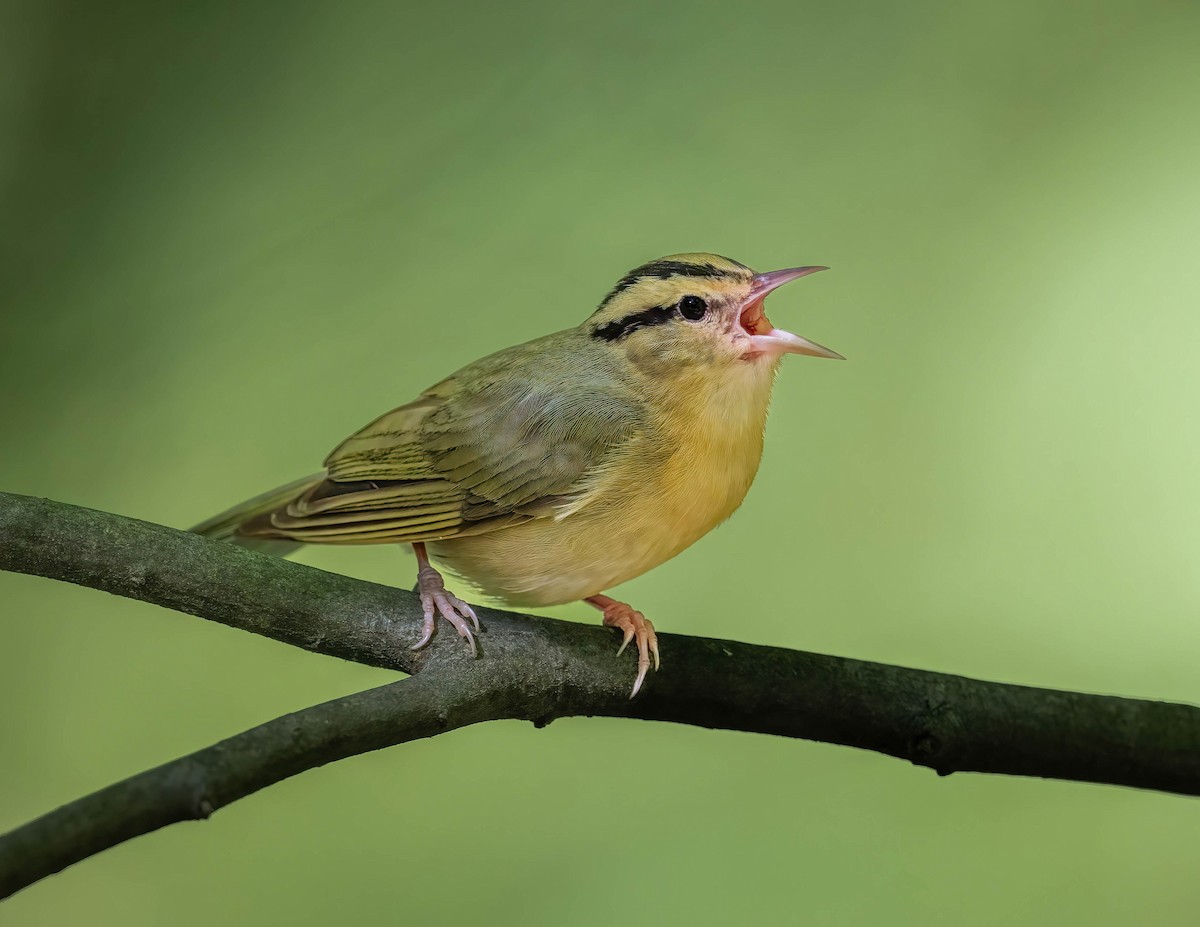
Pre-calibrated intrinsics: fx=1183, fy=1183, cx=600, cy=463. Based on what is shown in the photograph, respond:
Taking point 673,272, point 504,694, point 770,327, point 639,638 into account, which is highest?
point 673,272

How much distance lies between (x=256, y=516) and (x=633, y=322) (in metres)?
1.09

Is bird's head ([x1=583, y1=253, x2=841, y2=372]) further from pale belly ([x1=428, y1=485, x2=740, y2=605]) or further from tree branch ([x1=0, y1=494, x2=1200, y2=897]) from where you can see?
tree branch ([x1=0, y1=494, x2=1200, y2=897])

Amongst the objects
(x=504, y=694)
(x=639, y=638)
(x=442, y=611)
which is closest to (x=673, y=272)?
(x=639, y=638)

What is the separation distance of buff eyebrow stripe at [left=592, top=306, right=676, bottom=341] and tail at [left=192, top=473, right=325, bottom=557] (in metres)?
0.84

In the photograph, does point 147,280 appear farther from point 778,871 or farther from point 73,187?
point 778,871

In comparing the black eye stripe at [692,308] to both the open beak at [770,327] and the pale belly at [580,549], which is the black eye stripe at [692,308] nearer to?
the open beak at [770,327]

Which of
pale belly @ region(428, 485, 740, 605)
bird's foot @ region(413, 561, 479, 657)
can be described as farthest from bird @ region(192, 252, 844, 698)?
bird's foot @ region(413, 561, 479, 657)

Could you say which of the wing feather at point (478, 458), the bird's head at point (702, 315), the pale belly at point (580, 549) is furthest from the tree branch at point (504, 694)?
the bird's head at point (702, 315)

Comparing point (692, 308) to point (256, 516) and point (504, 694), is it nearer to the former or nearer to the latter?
point (504, 694)

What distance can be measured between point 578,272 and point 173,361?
1.66 metres

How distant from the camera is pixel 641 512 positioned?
2725 mm

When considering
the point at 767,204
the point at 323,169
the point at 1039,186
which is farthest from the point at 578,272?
the point at 1039,186

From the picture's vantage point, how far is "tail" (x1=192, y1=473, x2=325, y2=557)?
3078 millimetres

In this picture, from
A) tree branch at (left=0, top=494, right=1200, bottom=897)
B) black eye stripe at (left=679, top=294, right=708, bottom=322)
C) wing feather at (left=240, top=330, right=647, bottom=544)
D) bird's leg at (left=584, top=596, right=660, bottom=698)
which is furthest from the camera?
black eye stripe at (left=679, top=294, right=708, bottom=322)
